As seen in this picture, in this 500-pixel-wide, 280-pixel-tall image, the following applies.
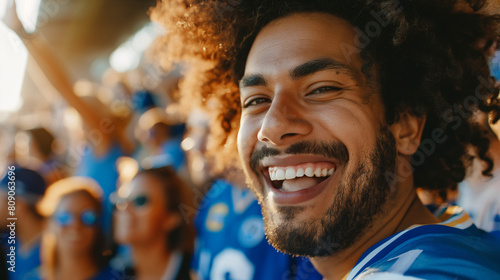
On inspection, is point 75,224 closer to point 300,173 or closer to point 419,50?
point 300,173

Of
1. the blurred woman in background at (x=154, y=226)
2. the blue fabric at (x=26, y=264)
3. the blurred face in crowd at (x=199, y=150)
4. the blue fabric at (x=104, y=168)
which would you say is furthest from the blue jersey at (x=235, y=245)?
the blue fabric at (x=26, y=264)

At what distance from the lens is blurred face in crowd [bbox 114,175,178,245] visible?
8.81 feet

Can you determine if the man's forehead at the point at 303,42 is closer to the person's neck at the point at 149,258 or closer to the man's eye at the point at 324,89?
the man's eye at the point at 324,89

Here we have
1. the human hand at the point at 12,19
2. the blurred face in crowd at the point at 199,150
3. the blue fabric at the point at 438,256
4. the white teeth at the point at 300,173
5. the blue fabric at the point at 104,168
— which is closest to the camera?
the blue fabric at the point at 438,256

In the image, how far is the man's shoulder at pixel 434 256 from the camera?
3.18 feet

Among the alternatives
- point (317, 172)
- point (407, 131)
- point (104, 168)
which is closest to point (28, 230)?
point (104, 168)

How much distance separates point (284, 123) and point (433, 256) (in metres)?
0.72

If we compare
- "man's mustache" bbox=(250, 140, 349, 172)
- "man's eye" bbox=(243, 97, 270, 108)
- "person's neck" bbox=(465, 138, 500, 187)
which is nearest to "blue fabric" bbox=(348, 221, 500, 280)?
"man's mustache" bbox=(250, 140, 349, 172)

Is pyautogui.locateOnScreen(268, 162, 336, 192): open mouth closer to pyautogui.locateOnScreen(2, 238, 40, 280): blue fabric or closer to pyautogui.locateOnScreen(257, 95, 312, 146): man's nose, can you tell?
pyautogui.locateOnScreen(257, 95, 312, 146): man's nose

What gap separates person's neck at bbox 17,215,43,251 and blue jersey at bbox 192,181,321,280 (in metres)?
1.43

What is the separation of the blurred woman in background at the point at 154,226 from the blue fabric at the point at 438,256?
1.78 meters

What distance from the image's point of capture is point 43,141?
4445 millimetres

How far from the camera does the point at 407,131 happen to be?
1678mm

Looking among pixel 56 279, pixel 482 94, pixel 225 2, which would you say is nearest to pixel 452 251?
pixel 482 94
